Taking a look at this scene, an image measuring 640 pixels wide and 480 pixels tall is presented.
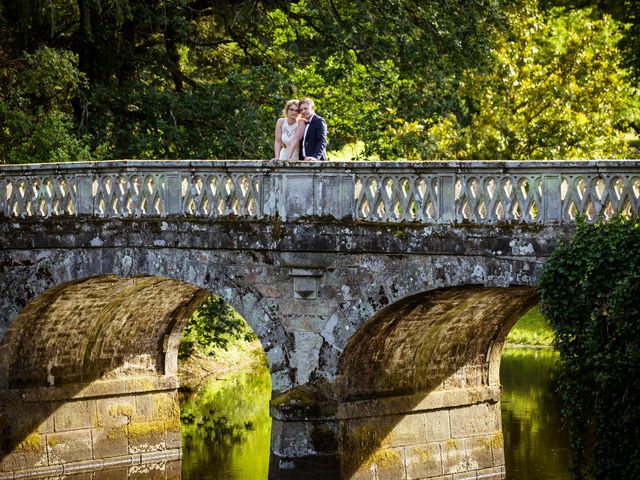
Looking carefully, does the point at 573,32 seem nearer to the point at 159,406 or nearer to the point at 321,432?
the point at 159,406

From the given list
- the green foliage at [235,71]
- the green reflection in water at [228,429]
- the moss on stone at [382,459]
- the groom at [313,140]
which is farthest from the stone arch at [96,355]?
the green foliage at [235,71]

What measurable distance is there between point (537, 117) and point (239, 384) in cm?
924

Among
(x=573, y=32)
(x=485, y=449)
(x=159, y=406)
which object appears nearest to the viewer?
(x=485, y=449)

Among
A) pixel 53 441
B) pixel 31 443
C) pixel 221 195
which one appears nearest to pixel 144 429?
pixel 53 441

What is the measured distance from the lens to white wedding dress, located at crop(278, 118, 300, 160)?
17484mm

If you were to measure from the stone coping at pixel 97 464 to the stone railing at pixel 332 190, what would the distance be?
4.28 meters

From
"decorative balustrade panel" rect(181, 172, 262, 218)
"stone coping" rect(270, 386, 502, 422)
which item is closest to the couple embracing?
"decorative balustrade panel" rect(181, 172, 262, 218)

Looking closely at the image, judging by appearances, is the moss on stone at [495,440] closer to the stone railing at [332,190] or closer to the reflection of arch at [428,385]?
the reflection of arch at [428,385]

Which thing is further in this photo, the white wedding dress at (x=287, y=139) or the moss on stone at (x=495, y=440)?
the moss on stone at (x=495, y=440)

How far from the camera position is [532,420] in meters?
24.6

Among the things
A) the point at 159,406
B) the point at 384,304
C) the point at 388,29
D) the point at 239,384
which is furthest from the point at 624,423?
the point at 239,384

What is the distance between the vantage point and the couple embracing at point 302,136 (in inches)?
688

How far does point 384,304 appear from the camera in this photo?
16406 millimetres

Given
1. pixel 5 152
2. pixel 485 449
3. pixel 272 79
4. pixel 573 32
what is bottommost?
pixel 485 449
